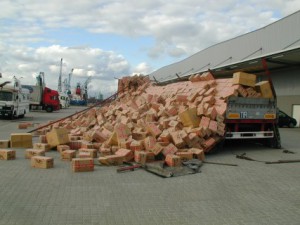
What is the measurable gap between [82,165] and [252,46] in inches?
1068

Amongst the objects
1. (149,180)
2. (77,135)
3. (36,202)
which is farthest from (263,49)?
(36,202)

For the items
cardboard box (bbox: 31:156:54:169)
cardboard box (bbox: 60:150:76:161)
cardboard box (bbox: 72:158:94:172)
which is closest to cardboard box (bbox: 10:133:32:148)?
cardboard box (bbox: 60:150:76:161)

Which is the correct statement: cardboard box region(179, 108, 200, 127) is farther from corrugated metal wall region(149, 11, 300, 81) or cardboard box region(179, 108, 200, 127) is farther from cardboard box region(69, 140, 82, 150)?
corrugated metal wall region(149, 11, 300, 81)

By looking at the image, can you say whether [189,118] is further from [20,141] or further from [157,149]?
[20,141]

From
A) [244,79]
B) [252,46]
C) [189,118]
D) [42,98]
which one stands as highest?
[252,46]

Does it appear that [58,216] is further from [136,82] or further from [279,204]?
[136,82]

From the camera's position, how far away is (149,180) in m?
9.02

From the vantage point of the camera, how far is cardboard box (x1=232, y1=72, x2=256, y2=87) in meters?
13.9

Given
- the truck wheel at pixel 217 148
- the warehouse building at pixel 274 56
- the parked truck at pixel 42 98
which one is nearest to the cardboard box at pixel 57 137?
the truck wheel at pixel 217 148

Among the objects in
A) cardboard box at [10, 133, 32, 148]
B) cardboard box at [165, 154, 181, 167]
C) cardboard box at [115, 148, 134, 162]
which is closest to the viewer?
cardboard box at [165, 154, 181, 167]

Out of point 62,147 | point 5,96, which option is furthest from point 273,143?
point 5,96

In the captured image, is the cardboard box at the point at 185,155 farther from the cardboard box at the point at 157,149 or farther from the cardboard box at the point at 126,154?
the cardboard box at the point at 126,154

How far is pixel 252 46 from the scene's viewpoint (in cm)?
3384

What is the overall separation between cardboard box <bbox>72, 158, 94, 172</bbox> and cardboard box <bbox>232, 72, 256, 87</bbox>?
6.52m
